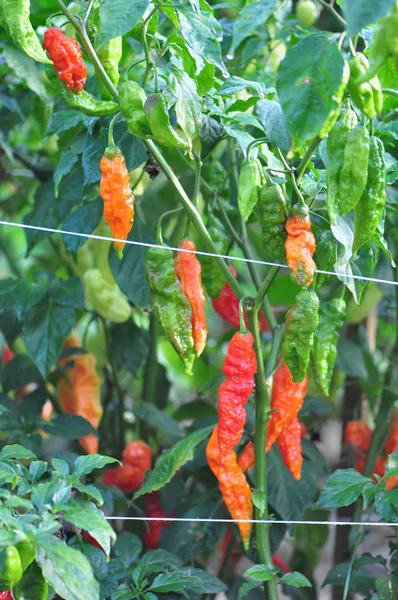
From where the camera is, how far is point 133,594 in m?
0.86

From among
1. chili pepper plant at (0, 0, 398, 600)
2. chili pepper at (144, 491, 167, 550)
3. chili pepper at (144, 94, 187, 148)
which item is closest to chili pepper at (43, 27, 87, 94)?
chili pepper plant at (0, 0, 398, 600)

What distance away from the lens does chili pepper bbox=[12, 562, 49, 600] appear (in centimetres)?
73

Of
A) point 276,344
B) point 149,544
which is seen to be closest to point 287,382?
point 276,344

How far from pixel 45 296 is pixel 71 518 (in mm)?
603

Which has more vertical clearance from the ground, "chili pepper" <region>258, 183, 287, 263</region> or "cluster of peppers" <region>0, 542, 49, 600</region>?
"chili pepper" <region>258, 183, 287, 263</region>

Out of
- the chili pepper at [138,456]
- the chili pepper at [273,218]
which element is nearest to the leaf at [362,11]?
the chili pepper at [273,218]

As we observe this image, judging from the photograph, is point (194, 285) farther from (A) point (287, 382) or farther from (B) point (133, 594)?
(B) point (133, 594)

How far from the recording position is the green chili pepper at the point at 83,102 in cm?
87

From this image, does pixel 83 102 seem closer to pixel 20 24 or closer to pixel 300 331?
pixel 20 24

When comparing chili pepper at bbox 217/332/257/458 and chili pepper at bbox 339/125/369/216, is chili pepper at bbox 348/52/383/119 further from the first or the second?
chili pepper at bbox 217/332/257/458

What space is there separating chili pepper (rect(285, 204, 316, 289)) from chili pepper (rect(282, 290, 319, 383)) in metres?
0.04

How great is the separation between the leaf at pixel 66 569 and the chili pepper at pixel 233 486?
11.9 inches

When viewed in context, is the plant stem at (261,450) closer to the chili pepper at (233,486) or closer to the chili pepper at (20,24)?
the chili pepper at (233,486)

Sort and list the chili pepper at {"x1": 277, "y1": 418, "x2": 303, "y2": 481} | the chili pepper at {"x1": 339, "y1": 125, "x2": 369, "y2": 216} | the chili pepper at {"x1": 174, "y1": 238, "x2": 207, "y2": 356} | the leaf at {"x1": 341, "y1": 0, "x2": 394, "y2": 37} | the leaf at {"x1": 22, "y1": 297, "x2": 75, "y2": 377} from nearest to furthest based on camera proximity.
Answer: the leaf at {"x1": 341, "y1": 0, "x2": 394, "y2": 37} < the chili pepper at {"x1": 339, "y1": 125, "x2": 369, "y2": 216} < the chili pepper at {"x1": 174, "y1": 238, "x2": 207, "y2": 356} < the chili pepper at {"x1": 277, "y1": 418, "x2": 303, "y2": 481} < the leaf at {"x1": 22, "y1": 297, "x2": 75, "y2": 377}
